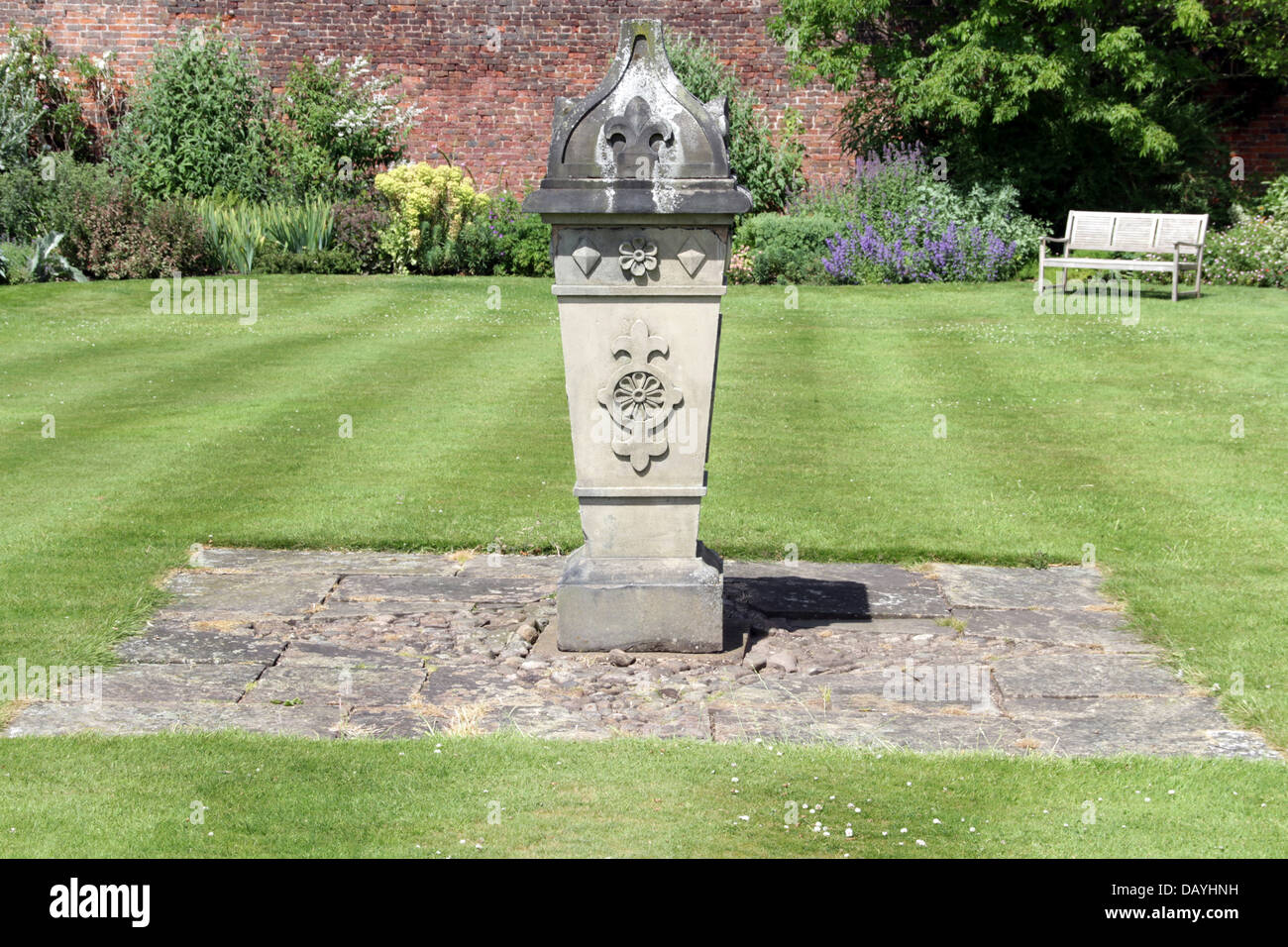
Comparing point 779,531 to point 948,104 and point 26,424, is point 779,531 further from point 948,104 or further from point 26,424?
point 948,104

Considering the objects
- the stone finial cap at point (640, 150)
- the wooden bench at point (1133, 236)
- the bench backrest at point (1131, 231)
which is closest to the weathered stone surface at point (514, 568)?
the stone finial cap at point (640, 150)

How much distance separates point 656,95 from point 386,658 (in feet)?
8.37

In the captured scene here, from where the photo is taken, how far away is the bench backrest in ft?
57.2

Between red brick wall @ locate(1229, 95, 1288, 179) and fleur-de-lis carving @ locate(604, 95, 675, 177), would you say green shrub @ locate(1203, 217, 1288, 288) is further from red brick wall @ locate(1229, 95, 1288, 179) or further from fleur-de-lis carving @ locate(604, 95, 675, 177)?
fleur-de-lis carving @ locate(604, 95, 675, 177)

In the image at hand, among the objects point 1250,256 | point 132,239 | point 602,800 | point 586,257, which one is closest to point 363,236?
point 132,239

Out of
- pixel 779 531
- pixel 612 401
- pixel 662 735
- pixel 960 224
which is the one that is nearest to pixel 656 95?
pixel 612 401

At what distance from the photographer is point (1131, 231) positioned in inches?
693

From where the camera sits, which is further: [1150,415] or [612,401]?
[1150,415]

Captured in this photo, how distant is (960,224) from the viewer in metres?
18.8

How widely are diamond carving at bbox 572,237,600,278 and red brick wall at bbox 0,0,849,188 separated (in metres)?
16.0

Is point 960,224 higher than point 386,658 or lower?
higher

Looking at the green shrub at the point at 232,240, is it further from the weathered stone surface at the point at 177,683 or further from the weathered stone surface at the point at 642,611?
the weathered stone surface at the point at 642,611
